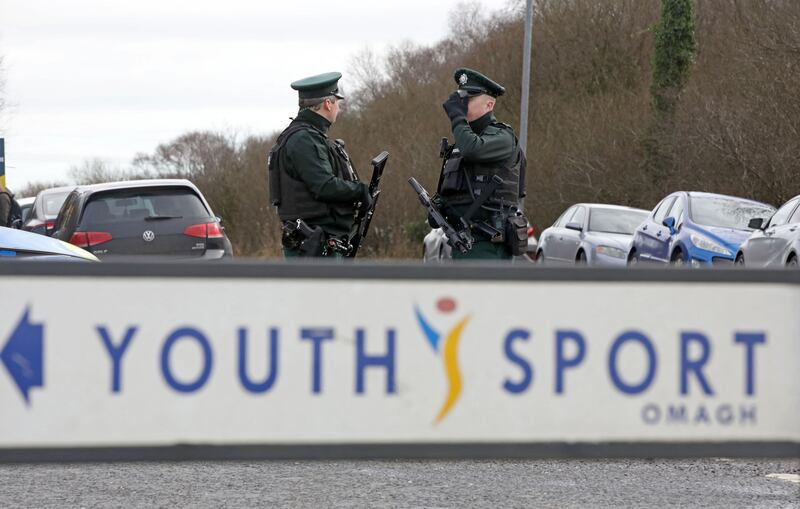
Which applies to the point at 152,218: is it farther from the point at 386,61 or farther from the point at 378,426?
the point at 386,61

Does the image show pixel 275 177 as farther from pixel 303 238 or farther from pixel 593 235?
pixel 593 235

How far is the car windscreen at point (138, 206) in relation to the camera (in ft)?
52.6

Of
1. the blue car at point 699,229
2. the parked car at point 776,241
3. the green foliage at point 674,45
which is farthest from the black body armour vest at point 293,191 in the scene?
the green foliage at point 674,45

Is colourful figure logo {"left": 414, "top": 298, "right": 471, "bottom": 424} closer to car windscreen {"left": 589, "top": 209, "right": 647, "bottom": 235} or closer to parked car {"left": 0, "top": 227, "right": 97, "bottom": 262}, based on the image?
parked car {"left": 0, "top": 227, "right": 97, "bottom": 262}

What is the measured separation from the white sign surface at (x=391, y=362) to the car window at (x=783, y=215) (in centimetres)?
1336

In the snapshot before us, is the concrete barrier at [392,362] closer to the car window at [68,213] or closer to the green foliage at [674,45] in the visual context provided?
the car window at [68,213]

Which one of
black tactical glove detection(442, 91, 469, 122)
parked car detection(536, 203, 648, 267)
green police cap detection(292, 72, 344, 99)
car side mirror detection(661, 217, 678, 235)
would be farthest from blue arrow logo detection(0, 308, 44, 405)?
parked car detection(536, 203, 648, 267)

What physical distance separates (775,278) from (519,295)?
715mm

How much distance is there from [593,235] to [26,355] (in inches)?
824

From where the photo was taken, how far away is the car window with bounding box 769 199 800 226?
55.7 ft

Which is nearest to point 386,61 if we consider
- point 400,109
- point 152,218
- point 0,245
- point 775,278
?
point 400,109

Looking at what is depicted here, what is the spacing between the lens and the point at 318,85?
27.9ft

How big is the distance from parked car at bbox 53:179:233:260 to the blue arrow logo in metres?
12.2

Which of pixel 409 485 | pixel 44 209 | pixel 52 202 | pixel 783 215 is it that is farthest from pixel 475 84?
pixel 52 202
